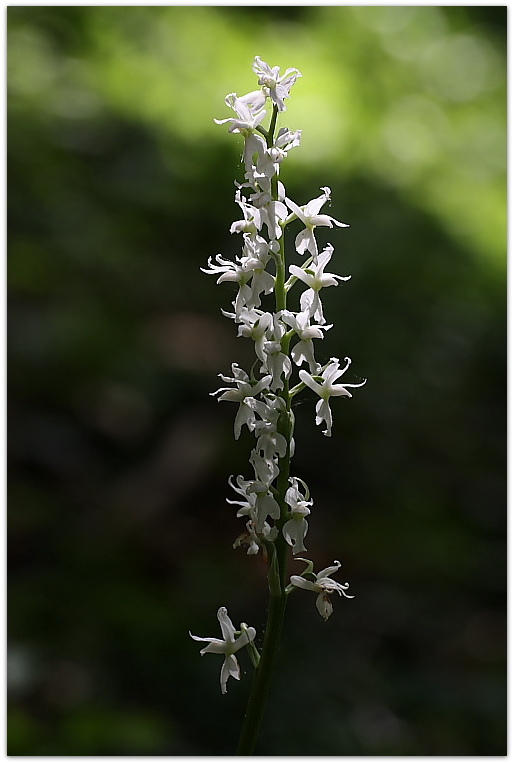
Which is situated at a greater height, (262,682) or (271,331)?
(271,331)

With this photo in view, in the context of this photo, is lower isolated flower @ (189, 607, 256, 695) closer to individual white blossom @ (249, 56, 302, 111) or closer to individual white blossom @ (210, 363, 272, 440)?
individual white blossom @ (210, 363, 272, 440)

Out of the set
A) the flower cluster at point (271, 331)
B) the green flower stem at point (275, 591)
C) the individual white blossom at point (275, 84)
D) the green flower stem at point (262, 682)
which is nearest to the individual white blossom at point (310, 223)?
the flower cluster at point (271, 331)

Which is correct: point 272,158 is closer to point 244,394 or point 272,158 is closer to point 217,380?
point 244,394

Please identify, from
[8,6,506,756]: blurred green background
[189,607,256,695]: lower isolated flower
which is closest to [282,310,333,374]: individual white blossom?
[189,607,256,695]: lower isolated flower

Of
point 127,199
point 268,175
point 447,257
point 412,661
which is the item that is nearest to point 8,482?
point 127,199

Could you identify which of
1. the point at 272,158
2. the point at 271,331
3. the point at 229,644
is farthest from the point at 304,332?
the point at 229,644
